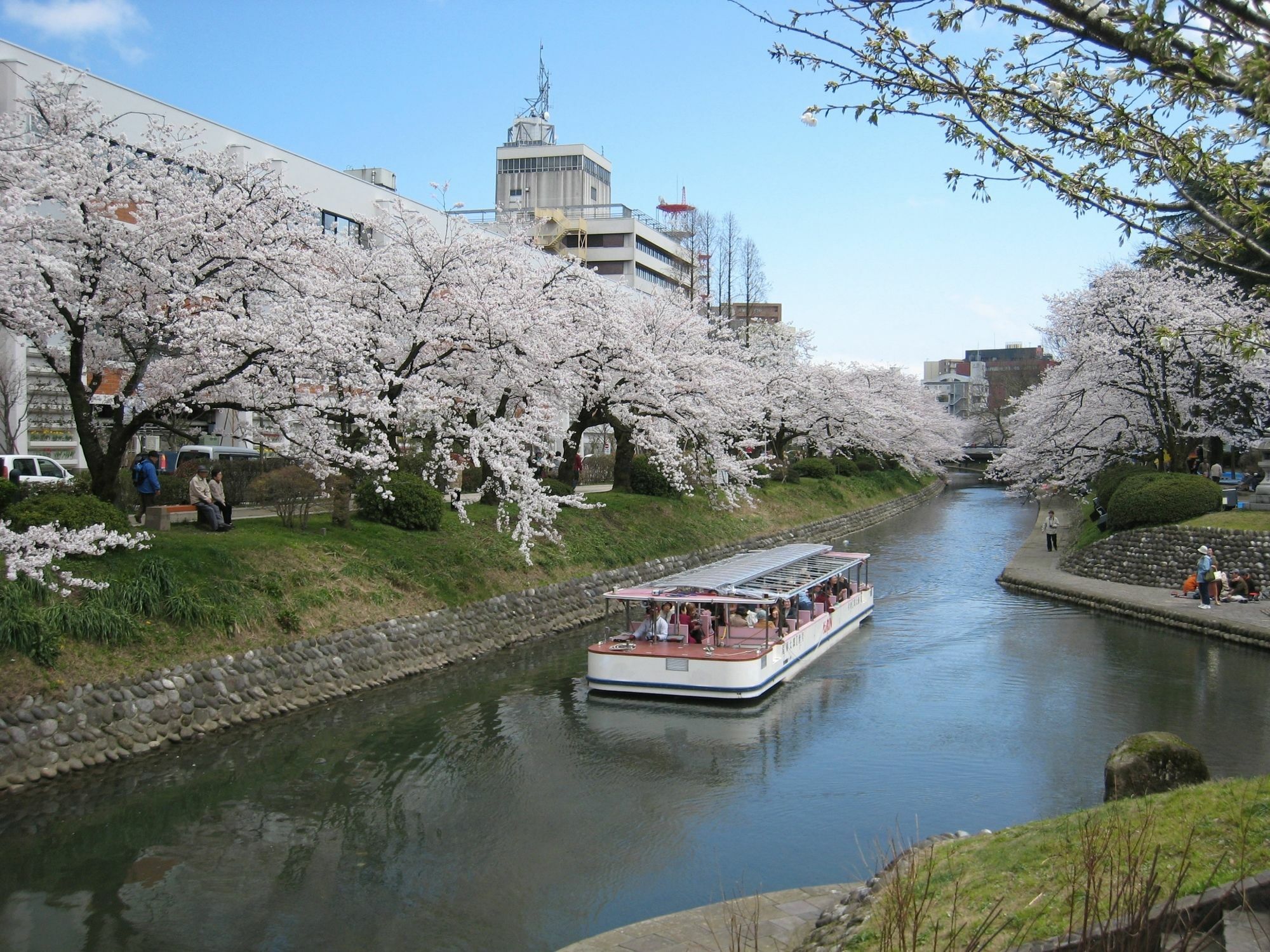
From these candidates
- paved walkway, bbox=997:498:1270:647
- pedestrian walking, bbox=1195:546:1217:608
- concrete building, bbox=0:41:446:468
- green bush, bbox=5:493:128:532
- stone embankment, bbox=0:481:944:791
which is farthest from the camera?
concrete building, bbox=0:41:446:468

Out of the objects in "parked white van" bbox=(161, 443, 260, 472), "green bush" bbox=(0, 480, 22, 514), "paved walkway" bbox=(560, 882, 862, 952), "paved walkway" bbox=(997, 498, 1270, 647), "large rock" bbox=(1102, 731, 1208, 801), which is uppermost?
"parked white van" bbox=(161, 443, 260, 472)

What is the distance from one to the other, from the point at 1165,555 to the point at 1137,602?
324 cm

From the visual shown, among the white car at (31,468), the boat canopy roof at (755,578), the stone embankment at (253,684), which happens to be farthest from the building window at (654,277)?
the white car at (31,468)

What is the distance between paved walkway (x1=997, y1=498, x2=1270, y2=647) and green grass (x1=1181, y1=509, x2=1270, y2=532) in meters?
2.42

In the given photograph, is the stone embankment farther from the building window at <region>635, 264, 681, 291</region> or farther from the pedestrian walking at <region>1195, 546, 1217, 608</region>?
the building window at <region>635, 264, 681, 291</region>

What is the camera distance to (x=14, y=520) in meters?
15.3

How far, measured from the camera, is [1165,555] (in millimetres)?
27984

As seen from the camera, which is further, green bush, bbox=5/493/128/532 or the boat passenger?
the boat passenger

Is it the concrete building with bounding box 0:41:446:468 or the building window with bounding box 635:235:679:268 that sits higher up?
the building window with bounding box 635:235:679:268

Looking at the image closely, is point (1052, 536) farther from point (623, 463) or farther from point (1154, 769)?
point (1154, 769)

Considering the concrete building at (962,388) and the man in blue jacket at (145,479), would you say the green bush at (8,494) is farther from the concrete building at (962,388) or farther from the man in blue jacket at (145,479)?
the concrete building at (962,388)

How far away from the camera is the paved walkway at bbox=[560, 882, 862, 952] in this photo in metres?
8.38

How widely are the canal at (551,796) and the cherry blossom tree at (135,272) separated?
617 centimetres

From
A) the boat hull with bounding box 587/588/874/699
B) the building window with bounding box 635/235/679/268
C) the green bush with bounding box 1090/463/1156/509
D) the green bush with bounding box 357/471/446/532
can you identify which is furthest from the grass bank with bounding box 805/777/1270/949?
the building window with bounding box 635/235/679/268
